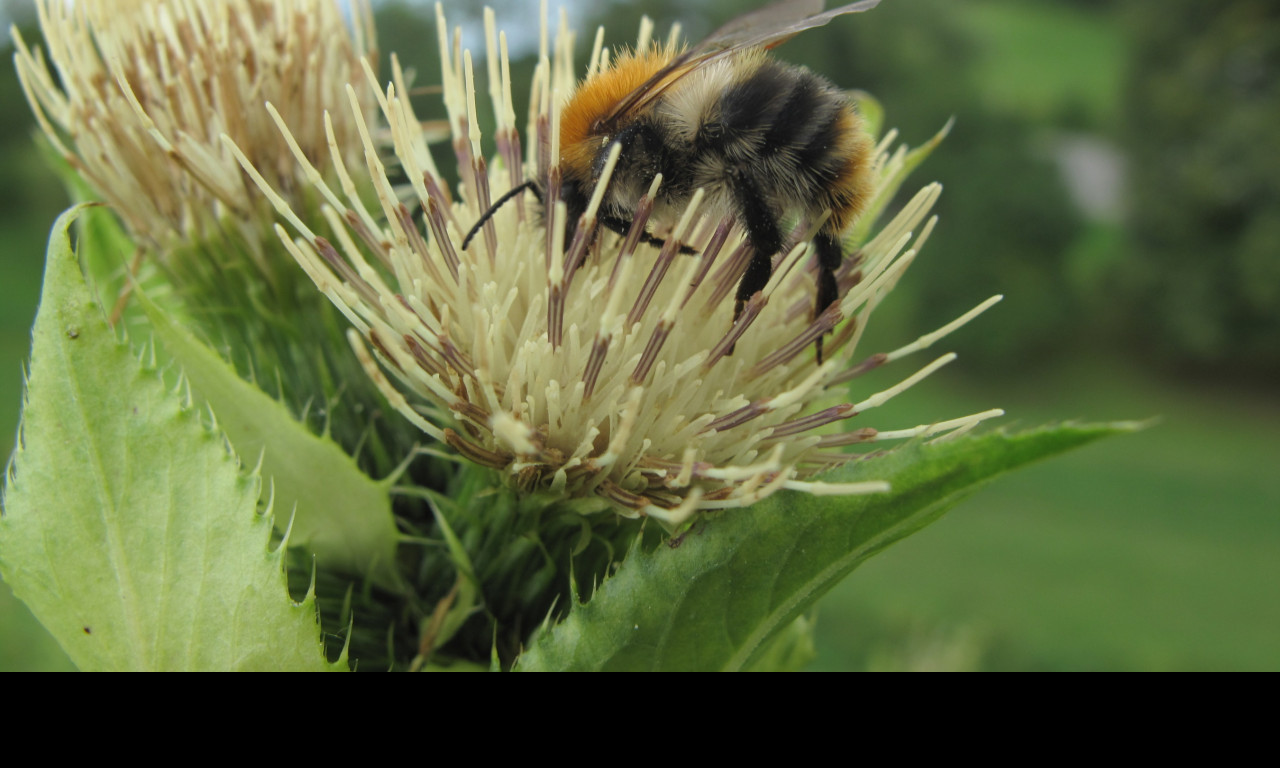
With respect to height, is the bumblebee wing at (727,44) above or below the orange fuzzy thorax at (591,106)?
above

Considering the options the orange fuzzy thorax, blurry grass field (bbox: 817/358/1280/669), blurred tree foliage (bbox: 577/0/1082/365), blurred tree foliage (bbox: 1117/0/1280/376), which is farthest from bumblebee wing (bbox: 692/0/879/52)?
blurred tree foliage (bbox: 1117/0/1280/376)

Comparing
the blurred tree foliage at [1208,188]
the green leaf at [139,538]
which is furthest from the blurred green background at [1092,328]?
the green leaf at [139,538]

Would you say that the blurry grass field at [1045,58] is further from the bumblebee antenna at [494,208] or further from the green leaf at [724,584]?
the green leaf at [724,584]

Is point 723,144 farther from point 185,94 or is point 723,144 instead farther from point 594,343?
point 185,94

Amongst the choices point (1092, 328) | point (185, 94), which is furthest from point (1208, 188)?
point (185, 94)

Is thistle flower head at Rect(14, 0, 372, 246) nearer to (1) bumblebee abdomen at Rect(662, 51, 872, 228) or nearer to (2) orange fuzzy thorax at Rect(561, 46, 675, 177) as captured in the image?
(2) orange fuzzy thorax at Rect(561, 46, 675, 177)

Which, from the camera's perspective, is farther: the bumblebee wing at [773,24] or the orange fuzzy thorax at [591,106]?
the orange fuzzy thorax at [591,106]

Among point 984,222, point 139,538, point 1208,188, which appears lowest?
point 984,222
